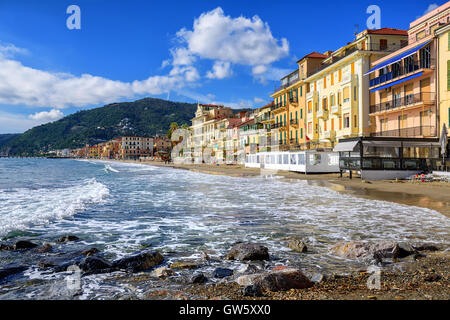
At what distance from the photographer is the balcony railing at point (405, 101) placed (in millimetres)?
27047

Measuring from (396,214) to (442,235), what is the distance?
3.60m

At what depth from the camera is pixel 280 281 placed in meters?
4.95

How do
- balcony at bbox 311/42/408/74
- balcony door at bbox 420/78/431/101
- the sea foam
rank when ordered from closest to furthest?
the sea foam, balcony door at bbox 420/78/431/101, balcony at bbox 311/42/408/74

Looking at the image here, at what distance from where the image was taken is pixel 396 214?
11914 mm

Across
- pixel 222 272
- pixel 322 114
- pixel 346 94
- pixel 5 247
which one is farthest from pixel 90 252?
pixel 322 114

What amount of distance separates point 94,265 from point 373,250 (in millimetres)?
5764

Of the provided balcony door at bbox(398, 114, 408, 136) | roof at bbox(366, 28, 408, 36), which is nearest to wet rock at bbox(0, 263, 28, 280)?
balcony door at bbox(398, 114, 408, 136)

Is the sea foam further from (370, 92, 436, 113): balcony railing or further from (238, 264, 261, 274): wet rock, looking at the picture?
(370, 92, 436, 113): balcony railing

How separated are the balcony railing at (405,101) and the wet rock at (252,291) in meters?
28.5

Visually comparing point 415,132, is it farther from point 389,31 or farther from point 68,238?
point 68,238

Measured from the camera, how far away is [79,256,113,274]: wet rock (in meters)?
6.18

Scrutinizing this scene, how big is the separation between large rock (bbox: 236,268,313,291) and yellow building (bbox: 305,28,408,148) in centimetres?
3251

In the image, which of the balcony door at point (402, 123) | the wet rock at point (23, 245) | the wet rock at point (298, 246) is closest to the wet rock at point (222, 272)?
the wet rock at point (298, 246)

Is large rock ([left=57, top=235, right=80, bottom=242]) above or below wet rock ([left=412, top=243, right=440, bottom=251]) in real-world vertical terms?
below
